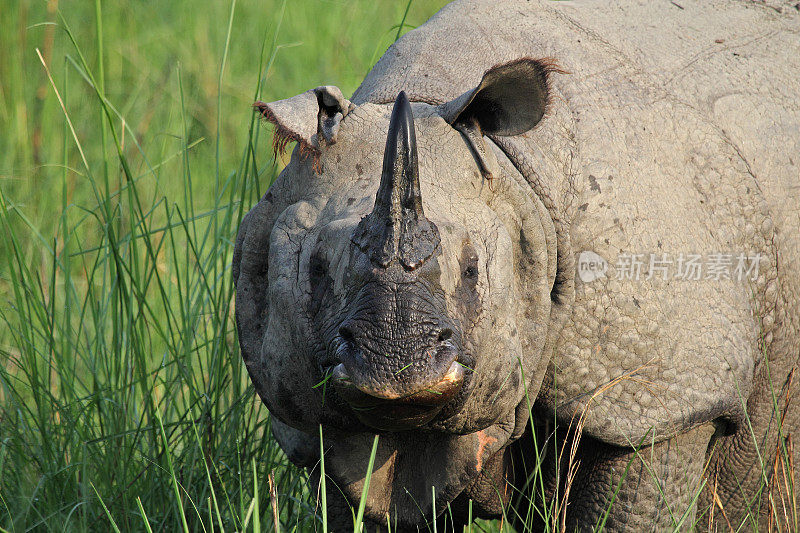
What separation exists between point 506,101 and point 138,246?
3.75 meters

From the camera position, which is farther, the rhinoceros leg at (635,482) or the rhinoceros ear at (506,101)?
the rhinoceros leg at (635,482)

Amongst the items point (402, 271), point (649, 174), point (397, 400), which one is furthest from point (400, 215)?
point (649, 174)

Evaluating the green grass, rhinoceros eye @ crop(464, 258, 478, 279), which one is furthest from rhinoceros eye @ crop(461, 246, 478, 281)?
the green grass

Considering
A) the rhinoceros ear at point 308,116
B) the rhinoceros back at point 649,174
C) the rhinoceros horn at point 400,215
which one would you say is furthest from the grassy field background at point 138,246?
the rhinoceros horn at point 400,215

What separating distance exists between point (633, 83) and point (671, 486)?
118 centimetres

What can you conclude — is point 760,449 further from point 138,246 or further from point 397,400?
point 138,246

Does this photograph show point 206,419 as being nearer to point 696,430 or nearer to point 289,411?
point 289,411

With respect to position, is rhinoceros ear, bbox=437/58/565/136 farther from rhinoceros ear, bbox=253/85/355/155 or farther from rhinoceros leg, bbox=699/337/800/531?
rhinoceros leg, bbox=699/337/800/531

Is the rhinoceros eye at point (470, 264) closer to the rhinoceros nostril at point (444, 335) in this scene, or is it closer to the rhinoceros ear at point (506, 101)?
the rhinoceros nostril at point (444, 335)

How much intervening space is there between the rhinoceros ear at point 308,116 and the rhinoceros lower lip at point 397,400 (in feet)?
2.23

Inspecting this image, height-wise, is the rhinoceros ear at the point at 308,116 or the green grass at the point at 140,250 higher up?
the rhinoceros ear at the point at 308,116

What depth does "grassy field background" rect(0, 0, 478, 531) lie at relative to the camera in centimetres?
321

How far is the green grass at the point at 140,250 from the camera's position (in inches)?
126

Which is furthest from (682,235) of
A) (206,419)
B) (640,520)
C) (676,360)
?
(206,419)
